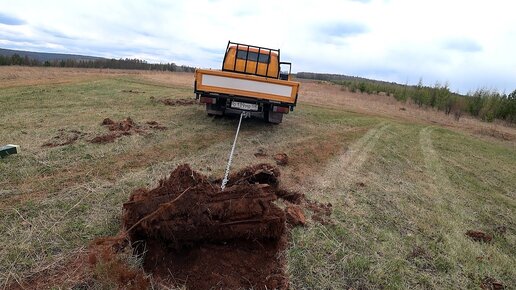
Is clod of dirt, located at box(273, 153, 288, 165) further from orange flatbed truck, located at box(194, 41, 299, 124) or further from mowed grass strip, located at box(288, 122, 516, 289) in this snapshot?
orange flatbed truck, located at box(194, 41, 299, 124)

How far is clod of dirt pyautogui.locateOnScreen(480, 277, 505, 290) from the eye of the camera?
3771 mm

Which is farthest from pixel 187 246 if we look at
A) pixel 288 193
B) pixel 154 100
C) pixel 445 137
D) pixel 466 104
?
pixel 466 104

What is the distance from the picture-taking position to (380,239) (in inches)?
173

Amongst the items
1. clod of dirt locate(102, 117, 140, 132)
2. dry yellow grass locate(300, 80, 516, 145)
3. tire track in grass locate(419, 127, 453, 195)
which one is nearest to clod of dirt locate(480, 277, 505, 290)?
tire track in grass locate(419, 127, 453, 195)

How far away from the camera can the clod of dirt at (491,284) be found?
3771 mm

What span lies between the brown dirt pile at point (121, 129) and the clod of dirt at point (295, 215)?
13.8 ft

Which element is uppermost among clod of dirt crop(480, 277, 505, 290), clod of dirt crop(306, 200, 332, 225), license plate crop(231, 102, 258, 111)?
license plate crop(231, 102, 258, 111)

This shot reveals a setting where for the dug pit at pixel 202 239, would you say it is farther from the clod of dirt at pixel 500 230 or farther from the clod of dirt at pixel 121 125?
the clod of dirt at pixel 121 125

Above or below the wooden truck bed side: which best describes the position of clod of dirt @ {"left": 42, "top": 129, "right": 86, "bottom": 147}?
below

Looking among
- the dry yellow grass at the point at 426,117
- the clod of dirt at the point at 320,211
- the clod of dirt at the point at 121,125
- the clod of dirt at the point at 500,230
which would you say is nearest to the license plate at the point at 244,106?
the clod of dirt at the point at 121,125

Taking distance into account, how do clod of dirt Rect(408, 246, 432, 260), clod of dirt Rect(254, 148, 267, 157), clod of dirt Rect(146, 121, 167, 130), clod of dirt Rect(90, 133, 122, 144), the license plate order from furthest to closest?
the license plate
clod of dirt Rect(146, 121, 167, 130)
clod of dirt Rect(254, 148, 267, 157)
clod of dirt Rect(90, 133, 122, 144)
clod of dirt Rect(408, 246, 432, 260)

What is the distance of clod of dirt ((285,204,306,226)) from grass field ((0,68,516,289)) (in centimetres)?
17

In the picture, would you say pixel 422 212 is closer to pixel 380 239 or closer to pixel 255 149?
pixel 380 239

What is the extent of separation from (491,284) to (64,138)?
7.19 m
